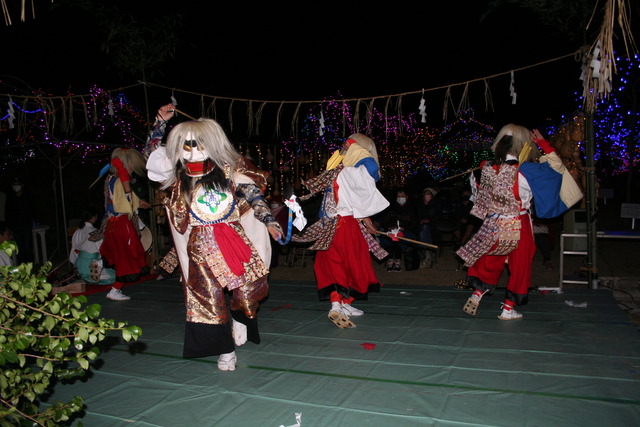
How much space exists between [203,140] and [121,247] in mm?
2770

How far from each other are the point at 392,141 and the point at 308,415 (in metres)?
11.9

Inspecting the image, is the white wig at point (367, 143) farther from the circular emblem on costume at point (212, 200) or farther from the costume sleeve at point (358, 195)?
the circular emblem on costume at point (212, 200)

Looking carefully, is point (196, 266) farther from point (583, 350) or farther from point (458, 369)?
point (583, 350)

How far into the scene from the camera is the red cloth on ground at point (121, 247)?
207 inches

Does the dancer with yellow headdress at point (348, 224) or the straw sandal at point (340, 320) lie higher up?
the dancer with yellow headdress at point (348, 224)

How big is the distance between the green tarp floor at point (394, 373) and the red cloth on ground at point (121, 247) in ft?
3.34

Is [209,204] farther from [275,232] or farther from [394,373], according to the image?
[394,373]

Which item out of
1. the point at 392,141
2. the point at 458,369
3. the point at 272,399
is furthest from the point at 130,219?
the point at 392,141

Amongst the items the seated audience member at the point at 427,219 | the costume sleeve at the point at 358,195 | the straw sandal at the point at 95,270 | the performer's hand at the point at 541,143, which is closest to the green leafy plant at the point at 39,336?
the costume sleeve at the point at 358,195

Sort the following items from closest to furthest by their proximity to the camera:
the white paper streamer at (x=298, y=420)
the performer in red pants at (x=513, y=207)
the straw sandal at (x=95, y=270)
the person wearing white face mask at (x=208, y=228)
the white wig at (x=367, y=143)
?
the white paper streamer at (x=298, y=420), the person wearing white face mask at (x=208, y=228), the performer in red pants at (x=513, y=207), the white wig at (x=367, y=143), the straw sandal at (x=95, y=270)

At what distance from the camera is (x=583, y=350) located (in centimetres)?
323

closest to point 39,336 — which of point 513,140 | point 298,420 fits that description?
point 298,420

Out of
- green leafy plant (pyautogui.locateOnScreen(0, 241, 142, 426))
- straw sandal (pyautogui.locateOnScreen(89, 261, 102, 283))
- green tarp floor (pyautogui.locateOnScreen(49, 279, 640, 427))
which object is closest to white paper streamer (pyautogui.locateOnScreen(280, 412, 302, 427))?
green tarp floor (pyautogui.locateOnScreen(49, 279, 640, 427))

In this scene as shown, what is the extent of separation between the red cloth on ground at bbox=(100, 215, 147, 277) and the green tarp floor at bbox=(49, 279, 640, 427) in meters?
1.02
